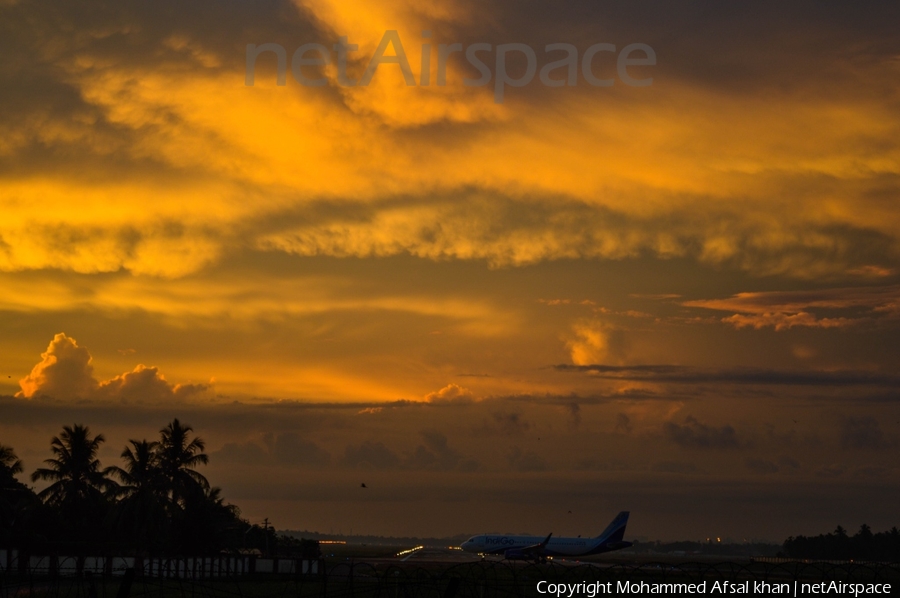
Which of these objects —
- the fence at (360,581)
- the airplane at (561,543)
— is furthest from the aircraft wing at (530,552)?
the fence at (360,581)

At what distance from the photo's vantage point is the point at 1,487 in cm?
8188

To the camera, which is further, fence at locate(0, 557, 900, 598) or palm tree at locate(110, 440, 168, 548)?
palm tree at locate(110, 440, 168, 548)

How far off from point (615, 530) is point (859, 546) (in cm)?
6745

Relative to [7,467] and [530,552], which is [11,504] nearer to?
[7,467]

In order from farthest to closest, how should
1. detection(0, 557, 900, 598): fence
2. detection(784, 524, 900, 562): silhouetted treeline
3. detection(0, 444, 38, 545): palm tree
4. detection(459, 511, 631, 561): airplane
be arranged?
1. detection(784, 524, 900, 562): silhouetted treeline
2. detection(459, 511, 631, 561): airplane
3. detection(0, 444, 38, 545): palm tree
4. detection(0, 557, 900, 598): fence

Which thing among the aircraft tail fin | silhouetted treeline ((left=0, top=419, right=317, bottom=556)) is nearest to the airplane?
the aircraft tail fin

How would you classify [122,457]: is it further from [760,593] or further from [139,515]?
[760,593]

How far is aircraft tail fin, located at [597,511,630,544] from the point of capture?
452 ft

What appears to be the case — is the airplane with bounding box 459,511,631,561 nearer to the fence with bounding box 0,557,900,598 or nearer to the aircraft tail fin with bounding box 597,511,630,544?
the aircraft tail fin with bounding box 597,511,630,544

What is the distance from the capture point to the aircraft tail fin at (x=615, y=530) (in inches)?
5423

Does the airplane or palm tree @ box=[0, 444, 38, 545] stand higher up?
palm tree @ box=[0, 444, 38, 545]

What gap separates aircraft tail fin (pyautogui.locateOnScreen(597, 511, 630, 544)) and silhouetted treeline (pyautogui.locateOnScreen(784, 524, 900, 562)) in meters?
54.8

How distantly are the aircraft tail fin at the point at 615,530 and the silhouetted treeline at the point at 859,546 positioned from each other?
54804mm

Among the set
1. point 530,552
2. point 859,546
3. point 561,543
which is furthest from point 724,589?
point 859,546
